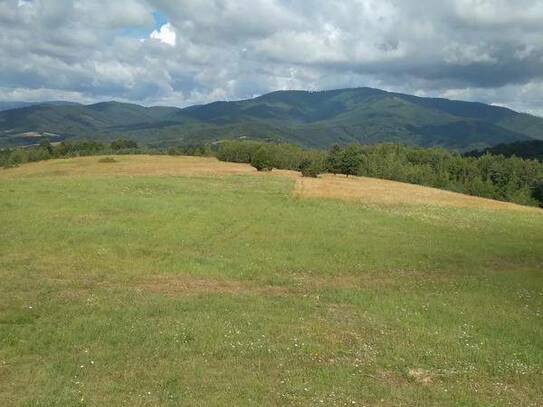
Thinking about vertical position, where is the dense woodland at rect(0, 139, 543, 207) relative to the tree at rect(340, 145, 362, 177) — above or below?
below

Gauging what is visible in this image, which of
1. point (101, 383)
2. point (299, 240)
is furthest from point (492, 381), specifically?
point (299, 240)

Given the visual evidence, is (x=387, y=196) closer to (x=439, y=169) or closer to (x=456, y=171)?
(x=439, y=169)

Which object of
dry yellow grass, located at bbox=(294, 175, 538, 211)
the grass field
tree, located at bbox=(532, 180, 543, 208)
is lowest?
tree, located at bbox=(532, 180, 543, 208)

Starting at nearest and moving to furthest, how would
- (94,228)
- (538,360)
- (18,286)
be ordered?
(538,360) → (18,286) → (94,228)

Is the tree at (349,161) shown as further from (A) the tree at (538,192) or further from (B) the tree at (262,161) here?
(A) the tree at (538,192)

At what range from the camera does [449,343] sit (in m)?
19.1

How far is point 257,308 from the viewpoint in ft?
73.7

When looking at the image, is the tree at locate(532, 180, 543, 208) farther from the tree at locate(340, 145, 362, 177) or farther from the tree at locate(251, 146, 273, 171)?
the tree at locate(251, 146, 273, 171)

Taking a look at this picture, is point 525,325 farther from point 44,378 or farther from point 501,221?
point 501,221

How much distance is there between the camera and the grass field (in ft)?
47.8

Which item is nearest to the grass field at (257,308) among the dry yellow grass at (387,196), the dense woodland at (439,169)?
the dry yellow grass at (387,196)

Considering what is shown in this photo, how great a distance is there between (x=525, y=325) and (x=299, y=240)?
19.9 metres

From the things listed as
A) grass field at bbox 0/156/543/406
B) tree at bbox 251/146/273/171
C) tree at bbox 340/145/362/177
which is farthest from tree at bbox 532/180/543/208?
grass field at bbox 0/156/543/406

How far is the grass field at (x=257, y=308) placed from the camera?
1457cm
